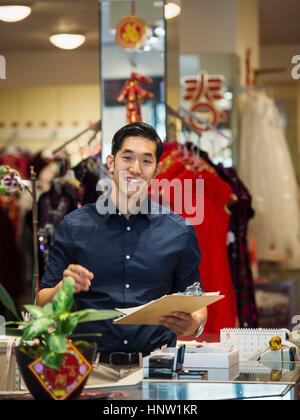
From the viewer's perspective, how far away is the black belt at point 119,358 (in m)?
2.44

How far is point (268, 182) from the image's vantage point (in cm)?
625

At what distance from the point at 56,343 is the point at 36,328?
0.19 ft

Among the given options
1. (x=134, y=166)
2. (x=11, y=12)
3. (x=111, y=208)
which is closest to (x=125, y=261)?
(x=111, y=208)

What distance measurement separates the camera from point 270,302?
6.25m

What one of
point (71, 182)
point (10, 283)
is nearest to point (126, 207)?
point (71, 182)

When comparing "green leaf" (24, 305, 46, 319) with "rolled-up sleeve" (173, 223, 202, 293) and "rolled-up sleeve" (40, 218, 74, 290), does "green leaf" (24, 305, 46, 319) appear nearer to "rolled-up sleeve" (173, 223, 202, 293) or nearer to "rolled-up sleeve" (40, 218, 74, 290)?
"rolled-up sleeve" (40, 218, 74, 290)

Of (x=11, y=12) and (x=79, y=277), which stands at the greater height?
(x=11, y=12)

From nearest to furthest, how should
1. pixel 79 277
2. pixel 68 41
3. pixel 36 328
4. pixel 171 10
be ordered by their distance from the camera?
pixel 36 328 → pixel 79 277 → pixel 171 10 → pixel 68 41

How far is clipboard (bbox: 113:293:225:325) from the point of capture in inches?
84.9

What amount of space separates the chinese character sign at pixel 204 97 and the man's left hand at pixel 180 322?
3705 millimetres

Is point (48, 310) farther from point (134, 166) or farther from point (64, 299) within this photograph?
point (134, 166)
